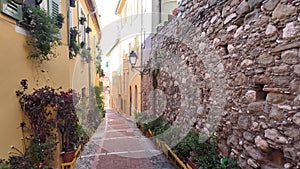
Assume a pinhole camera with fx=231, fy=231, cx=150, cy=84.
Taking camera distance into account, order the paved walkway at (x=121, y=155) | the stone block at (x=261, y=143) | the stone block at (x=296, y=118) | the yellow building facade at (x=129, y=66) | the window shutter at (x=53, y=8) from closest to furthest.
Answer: the stone block at (x=296, y=118) < the stone block at (x=261, y=143) < the window shutter at (x=53, y=8) < the paved walkway at (x=121, y=155) < the yellow building facade at (x=129, y=66)

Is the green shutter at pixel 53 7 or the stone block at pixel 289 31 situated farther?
the green shutter at pixel 53 7

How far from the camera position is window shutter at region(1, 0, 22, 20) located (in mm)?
2650

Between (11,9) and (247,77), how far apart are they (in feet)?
9.68

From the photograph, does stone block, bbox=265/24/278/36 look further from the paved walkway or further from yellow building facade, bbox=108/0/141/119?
yellow building facade, bbox=108/0/141/119

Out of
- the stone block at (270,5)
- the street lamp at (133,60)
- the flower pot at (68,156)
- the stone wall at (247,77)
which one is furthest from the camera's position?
the street lamp at (133,60)

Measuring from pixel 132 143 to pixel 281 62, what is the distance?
504 cm

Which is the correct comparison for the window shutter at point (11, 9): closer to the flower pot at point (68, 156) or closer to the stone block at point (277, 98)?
the flower pot at point (68, 156)

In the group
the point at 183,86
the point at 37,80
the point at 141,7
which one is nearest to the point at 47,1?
the point at 37,80

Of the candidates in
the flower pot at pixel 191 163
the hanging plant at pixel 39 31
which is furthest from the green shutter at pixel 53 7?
the flower pot at pixel 191 163

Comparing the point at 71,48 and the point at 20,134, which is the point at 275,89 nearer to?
the point at 20,134

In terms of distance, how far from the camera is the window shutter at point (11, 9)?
8.70 feet

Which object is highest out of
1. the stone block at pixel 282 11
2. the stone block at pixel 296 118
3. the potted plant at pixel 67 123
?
the stone block at pixel 282 11

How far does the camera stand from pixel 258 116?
256 centimetres

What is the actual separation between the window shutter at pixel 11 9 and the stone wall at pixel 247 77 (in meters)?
2.74
